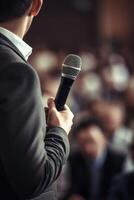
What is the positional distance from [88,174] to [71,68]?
3265 mm

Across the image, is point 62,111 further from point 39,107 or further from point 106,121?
point 106,121

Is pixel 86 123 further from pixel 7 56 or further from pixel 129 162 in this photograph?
pixel 7 56

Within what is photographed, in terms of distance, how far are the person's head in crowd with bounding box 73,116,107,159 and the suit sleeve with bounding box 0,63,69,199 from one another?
3.39m

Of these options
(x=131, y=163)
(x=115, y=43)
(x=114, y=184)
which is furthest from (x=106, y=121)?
(x=115, y=43)

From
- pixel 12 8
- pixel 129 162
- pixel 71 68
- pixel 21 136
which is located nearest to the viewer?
pixel 21 136

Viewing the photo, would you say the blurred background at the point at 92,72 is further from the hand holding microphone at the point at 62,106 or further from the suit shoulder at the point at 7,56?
the suit shoulder at the point at 7,56

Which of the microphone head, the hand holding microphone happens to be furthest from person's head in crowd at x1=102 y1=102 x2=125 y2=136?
the hand holding microphone

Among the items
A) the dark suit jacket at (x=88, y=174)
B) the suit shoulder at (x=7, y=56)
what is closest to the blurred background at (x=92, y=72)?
the dark suit jacket at (x=88, y=174)

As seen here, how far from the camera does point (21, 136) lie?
1.79 metres

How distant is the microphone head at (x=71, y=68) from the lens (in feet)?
6.59

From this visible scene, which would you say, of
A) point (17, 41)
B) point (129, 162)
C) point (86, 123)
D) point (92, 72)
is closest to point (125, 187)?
point (129, 162)

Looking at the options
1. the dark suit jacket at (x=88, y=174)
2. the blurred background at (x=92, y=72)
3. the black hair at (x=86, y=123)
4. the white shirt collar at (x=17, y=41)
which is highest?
the white shirt collar at (x=17, y=41)

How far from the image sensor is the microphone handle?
1.98 m

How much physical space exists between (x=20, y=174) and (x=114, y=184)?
2219mm
